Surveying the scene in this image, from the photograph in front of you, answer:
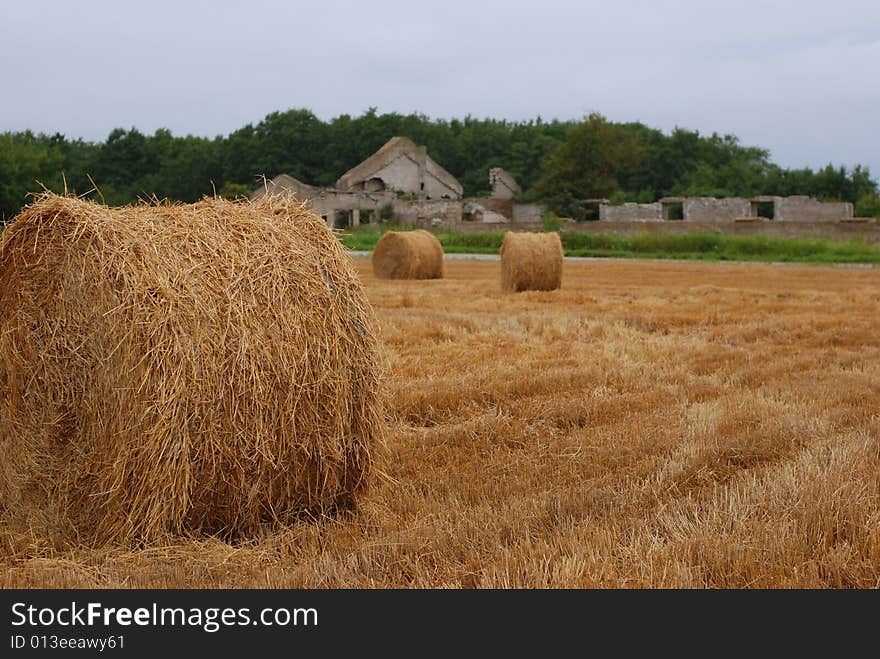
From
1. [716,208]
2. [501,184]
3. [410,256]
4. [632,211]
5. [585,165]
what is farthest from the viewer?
[501,184]

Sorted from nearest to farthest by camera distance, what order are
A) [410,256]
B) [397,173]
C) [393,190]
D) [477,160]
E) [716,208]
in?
[410,256] → [716,208] → [393,190] → [397,173] → [477,160]

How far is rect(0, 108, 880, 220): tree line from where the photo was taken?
219 ft

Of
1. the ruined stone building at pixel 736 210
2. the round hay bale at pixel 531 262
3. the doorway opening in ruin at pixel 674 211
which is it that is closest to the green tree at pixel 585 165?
the doorway opening in ruin at pixel 674 211

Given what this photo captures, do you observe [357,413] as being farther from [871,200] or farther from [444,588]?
[871,200]

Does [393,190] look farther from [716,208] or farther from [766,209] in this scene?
[766,209]

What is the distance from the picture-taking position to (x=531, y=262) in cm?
→ 1898

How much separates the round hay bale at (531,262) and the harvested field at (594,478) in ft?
23.5

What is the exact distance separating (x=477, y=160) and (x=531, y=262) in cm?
6882

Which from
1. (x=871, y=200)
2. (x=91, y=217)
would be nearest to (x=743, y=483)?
(x=91, y=217)

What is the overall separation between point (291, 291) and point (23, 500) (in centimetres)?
198

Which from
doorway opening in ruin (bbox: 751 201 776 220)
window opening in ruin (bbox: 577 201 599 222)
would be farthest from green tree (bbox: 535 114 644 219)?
doorway opening in ruin (bbox: 751 201 776 220)

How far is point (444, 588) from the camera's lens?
386 cm

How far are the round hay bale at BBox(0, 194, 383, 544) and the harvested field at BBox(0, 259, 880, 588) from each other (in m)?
0.27

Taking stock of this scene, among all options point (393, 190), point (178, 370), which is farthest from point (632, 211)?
point (178, 370)
